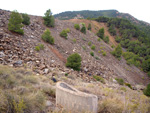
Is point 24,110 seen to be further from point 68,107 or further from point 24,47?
point 24,47

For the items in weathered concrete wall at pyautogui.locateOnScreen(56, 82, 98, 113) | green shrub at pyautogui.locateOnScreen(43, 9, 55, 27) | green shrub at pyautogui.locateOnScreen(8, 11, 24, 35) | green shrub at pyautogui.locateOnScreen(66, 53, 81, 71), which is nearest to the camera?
weathered concrete wall at pyautogui.locateOnScreen(56, 82, 98, 113)

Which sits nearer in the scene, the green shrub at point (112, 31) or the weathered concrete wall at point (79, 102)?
the weathered concrete wall at point (79, 102)

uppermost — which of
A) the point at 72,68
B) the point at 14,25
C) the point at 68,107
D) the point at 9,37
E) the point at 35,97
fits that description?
the point at 14,25

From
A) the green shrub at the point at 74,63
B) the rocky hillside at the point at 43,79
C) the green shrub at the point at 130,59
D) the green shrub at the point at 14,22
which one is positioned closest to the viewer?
the rocky hillside at the point at 43,79

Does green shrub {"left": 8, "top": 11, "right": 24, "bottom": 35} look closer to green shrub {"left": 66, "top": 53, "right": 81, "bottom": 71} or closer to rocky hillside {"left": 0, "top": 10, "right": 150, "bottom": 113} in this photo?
rocky hillside {"left": 0, "top": 10, "right": 150, "bottom": 113}

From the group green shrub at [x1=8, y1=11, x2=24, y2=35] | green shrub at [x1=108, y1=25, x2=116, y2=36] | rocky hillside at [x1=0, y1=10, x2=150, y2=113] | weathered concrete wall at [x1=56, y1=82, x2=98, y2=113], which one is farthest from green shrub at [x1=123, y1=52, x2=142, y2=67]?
green shrub at [x1=108, y1=25, x2=116, y2=36]

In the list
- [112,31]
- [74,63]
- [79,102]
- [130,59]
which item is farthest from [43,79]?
[112,31]

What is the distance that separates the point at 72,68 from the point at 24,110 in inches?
304

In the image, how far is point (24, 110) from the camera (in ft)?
9.48

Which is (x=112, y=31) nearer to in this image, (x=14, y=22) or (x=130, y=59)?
(x=130, y=59)

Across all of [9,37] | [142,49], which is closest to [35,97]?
[9,37]

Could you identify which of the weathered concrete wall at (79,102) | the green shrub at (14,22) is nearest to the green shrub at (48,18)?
the green shrub at (14,22)

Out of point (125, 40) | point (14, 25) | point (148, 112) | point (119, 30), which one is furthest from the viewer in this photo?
point (119, 30)

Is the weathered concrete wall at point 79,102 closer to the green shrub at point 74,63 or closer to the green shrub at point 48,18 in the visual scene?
the green shrub at point 74,63
